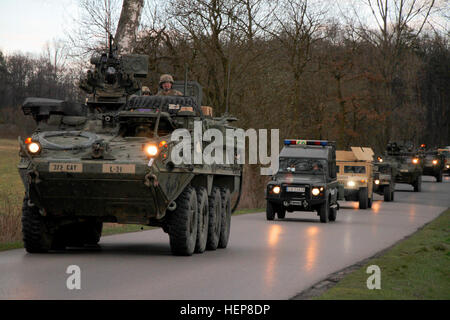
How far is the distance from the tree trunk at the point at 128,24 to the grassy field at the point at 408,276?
11101mm

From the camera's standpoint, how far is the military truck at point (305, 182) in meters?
25.7

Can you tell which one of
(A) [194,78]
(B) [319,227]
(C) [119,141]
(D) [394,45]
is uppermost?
(D) [394,45]

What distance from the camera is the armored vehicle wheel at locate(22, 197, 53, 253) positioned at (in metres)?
14.3

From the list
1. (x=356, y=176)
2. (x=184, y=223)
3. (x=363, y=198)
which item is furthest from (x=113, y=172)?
(x=356, y=176)

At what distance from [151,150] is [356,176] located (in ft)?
69.6

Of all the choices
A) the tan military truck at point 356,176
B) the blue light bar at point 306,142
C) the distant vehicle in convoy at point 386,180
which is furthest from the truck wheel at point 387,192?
the blue light bar at point 306,142

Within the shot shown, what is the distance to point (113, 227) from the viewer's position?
22.4 metres

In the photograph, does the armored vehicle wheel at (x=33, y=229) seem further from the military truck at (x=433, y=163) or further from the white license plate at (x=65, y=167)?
the military truck at (x=433, y=163)

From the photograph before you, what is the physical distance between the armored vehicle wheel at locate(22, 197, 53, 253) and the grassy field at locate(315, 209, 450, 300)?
15.4ft

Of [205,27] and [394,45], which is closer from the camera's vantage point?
[205,27]

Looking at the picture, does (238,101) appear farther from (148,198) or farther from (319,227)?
(148,198)

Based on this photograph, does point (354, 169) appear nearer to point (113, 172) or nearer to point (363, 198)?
point (363, 198)
